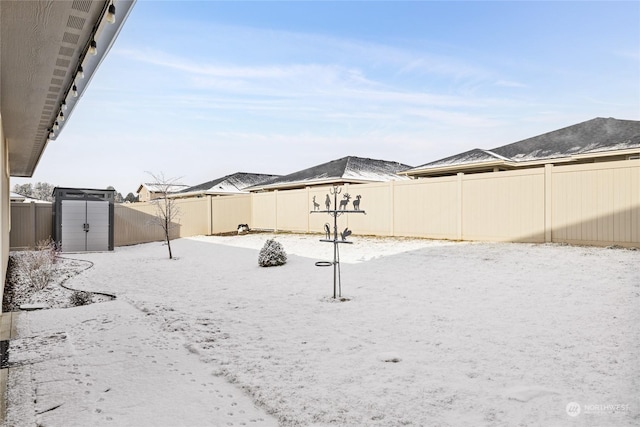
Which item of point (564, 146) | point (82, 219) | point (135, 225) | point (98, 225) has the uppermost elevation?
point (564, 146)

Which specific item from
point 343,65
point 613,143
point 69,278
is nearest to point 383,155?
point 343,65

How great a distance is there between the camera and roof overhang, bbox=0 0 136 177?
3.28 m

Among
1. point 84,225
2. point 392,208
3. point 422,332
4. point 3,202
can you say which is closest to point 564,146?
point 392,208

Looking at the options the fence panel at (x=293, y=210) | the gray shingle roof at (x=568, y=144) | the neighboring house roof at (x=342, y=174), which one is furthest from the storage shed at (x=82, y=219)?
the gray shingle roof at (x=568, y=144)

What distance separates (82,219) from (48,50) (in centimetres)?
1308

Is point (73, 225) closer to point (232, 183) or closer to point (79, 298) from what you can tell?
point (79, 298)

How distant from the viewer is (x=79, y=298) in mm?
6895

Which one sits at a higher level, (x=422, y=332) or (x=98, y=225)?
(x=98, y=225)

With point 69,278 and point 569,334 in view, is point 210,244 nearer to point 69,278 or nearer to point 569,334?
point 69,278

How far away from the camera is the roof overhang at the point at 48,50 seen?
3.28 meters

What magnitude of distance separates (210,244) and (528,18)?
13.8 metres

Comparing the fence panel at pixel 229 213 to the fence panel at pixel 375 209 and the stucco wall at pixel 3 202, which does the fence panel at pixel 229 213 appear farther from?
the stucco wall at pixel 3 202

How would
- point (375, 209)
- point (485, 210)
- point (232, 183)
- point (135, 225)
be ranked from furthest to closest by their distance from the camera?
1. point (232, 183)
2. point (135, 225)
3. point (375, 209)
4. point (485, 210)

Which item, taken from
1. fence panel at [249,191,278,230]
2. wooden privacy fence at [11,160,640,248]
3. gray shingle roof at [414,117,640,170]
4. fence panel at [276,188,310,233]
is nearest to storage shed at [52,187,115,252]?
wooden privacy fence at [11,160,640,248]
